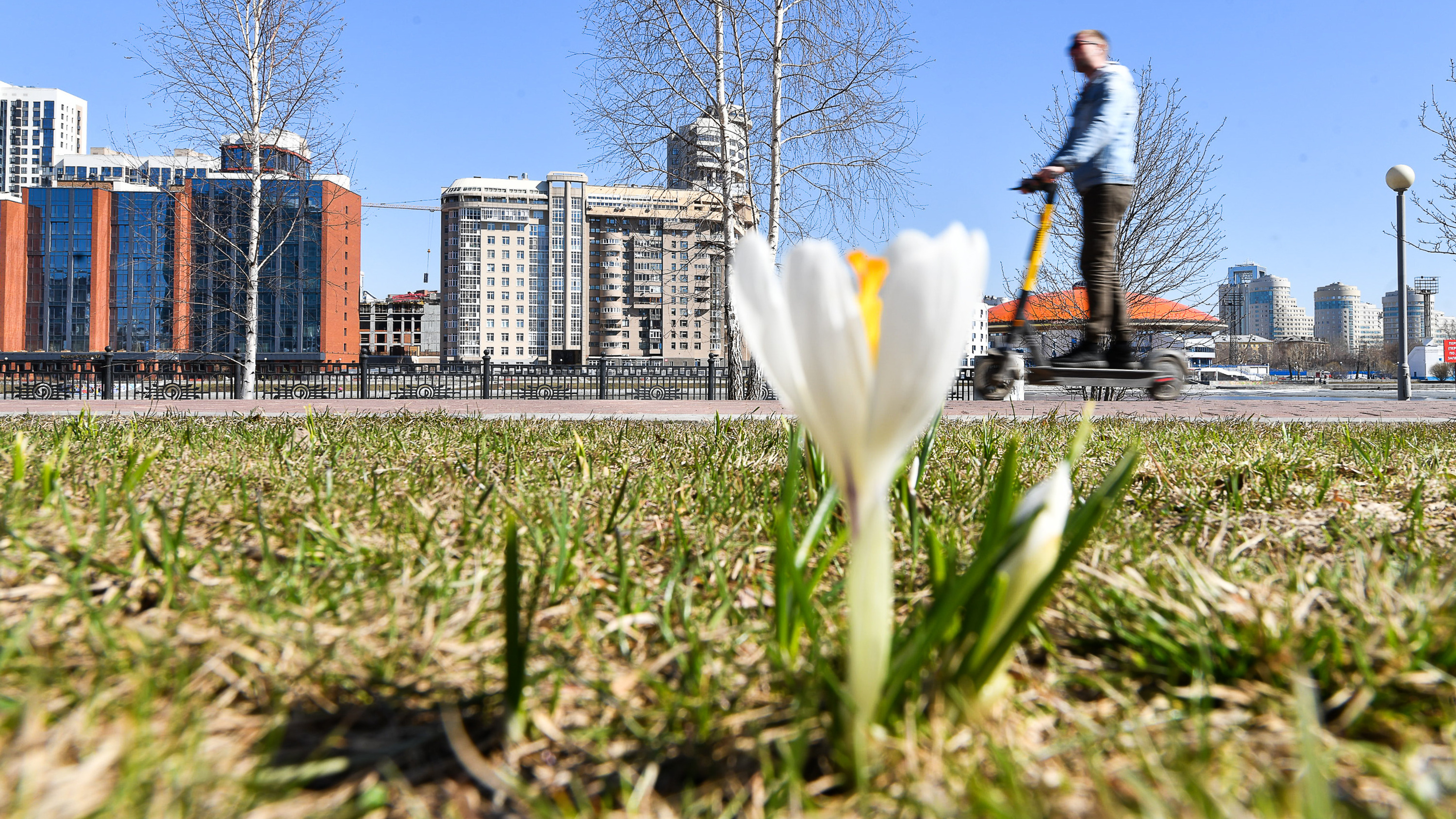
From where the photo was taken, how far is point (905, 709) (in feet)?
2.86

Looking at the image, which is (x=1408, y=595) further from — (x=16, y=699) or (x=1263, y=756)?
(x=16, y=699)

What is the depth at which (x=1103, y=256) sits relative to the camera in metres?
5.11

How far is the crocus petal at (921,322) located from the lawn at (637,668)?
33 centimetres

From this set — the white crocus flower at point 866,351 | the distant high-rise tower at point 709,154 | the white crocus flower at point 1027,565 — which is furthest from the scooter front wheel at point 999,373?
the distant high-rise tower at point 709,154

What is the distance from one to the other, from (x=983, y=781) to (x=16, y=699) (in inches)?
41.3

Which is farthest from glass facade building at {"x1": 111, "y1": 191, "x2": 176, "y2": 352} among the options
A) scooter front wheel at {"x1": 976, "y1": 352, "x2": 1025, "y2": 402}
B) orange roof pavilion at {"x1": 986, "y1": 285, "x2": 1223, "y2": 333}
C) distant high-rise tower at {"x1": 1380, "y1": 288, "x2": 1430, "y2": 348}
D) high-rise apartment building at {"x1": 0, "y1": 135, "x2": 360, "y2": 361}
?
distant high-rise tower at {"x1": 1380, "y1": 288, "x2": 1430, "y2": 348}

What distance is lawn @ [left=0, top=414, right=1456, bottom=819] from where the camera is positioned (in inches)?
29.3

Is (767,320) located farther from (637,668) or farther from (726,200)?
(726,200)

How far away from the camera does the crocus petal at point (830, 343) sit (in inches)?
28.2

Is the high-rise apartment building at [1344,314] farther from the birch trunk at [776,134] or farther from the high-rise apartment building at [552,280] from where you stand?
the birch trunk at [776,134]

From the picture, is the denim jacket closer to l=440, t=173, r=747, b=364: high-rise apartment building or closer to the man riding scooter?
the man riding scooter

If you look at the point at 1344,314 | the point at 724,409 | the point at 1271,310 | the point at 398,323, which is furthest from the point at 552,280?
the point at 1344,314

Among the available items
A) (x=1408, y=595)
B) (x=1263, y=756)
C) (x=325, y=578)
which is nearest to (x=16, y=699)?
(x=325, y=578)

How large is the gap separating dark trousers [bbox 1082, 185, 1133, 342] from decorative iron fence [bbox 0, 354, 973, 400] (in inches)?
428
